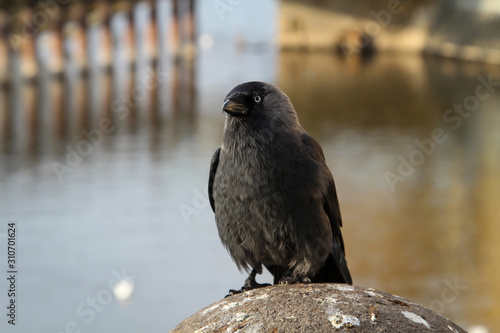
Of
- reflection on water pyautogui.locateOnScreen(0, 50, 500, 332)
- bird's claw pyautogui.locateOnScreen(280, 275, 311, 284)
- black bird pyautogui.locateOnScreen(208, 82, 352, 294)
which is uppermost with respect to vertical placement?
black bird pyautogui.locateOnScreen(208, 82, 352, 294)

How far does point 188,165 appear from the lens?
16891mm

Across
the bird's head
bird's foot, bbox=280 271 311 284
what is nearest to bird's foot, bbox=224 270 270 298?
bird's foot, bbox=280 271 311 284

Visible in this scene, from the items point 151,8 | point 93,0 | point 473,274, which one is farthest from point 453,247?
point 151,8

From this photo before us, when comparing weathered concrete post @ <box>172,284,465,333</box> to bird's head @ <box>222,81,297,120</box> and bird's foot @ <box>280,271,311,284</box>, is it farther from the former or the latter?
bird's head @ <box>222,81,297,120</box>

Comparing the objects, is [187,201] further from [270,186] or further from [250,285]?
[270,186]

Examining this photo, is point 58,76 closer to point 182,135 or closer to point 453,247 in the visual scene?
point 182,135

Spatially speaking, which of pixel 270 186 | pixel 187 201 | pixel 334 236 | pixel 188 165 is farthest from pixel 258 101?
pixel 188 165

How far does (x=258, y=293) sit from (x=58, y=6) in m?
29.0

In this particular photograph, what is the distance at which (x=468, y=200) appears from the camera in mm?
14500

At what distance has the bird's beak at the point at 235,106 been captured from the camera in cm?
475

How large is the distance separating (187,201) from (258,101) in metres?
9.42

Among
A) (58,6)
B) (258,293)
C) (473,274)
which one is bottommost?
(473,274)

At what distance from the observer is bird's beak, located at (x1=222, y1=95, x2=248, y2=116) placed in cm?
475

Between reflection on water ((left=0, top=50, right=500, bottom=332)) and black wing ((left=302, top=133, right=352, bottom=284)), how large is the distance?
416 cm
